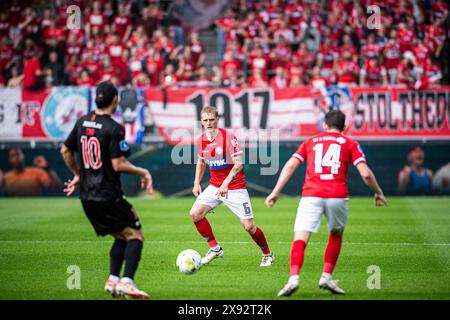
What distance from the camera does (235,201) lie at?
11477 millimetres

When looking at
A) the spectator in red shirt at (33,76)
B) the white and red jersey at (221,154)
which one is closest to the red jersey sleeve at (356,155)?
the white and red jersey at (221,154)

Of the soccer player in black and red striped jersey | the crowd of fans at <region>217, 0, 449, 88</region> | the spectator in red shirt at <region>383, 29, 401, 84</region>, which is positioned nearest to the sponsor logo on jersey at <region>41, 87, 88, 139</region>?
the crowd of fans at <region>217, 0, 449, 88</region>

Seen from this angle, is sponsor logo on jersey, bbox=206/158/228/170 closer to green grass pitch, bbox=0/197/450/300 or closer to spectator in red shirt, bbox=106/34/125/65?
green grass pitch, bbox=0/197/450/300

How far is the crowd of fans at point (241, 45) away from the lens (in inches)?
979

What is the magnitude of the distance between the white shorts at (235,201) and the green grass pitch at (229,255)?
2.54 feet

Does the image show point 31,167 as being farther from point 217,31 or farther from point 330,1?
point 330,1

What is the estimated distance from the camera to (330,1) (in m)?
27.8

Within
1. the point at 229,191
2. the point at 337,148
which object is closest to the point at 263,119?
Answer: the point at 229,191

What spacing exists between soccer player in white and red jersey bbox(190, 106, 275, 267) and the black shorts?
8.84ft

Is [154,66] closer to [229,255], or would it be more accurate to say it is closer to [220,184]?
[229,255]

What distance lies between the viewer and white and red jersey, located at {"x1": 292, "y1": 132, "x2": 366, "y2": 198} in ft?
29.1

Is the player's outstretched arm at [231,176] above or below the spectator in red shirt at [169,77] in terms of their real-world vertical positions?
below

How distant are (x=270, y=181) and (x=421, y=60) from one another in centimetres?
625

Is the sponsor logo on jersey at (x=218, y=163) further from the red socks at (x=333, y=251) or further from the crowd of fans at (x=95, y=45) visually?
the crowd of fans at (x=95, y=45)
